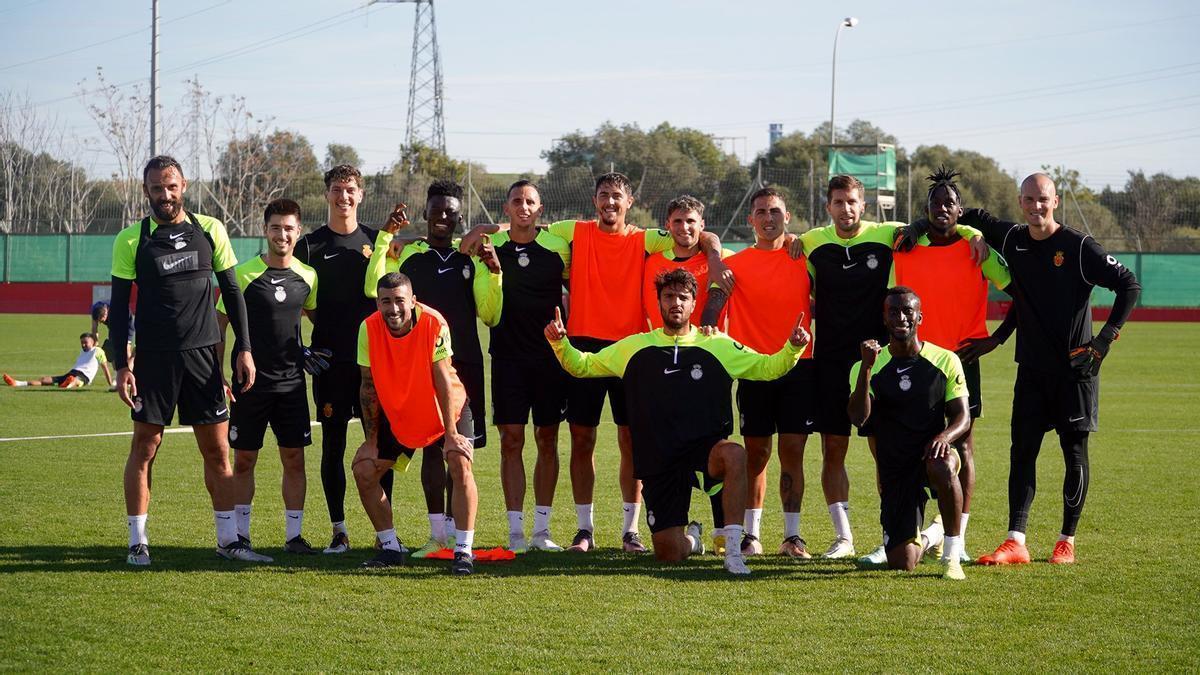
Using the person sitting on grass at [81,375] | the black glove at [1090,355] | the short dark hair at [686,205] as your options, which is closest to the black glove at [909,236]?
the black glove at [1090,355]

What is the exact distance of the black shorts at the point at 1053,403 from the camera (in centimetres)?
780

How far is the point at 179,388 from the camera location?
7574mm

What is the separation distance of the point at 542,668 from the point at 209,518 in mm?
4582

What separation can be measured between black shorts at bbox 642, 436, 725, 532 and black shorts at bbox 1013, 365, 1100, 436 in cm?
196

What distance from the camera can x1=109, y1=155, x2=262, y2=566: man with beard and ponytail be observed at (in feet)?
24.6

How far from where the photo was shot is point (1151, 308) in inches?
1519

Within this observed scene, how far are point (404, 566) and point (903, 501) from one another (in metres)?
3.01

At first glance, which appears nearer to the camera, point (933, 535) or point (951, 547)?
point (951, 547)

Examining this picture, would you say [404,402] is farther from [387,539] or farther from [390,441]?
[387,539]

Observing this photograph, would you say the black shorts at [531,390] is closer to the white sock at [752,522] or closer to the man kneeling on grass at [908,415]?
the white sock at [752,522]

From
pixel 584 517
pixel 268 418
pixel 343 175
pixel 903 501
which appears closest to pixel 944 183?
pixel 903 501

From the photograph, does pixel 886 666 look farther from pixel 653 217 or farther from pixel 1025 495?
pixel 653 217

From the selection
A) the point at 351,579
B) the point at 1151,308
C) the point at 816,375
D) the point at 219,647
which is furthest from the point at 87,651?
the point at 1151,308

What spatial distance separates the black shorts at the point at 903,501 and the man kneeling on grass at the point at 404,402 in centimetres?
247
